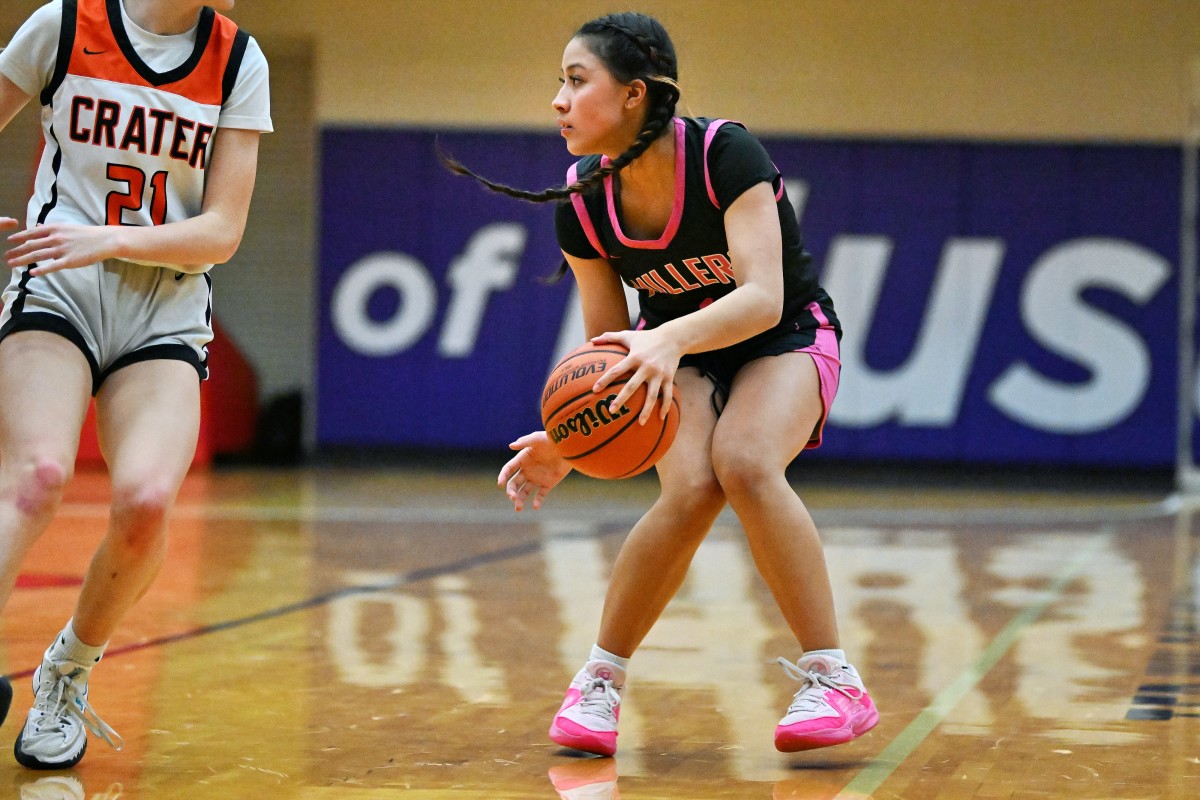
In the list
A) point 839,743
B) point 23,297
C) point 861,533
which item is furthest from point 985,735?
point 861,533

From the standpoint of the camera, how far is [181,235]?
2785 mm

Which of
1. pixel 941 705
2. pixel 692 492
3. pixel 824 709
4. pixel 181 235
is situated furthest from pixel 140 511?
pixel 941 705

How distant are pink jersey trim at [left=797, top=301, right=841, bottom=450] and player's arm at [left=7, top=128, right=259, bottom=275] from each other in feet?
3.82

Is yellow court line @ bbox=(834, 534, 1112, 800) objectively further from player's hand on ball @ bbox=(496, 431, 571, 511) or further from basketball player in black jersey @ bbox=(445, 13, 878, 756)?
player's hand on ball @ bbox=(496, 431, 571, 511)

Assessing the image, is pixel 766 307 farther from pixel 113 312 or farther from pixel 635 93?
pixel 113 312

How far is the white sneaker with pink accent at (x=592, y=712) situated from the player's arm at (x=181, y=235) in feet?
3.63

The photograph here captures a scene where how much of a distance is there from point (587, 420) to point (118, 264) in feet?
3.02

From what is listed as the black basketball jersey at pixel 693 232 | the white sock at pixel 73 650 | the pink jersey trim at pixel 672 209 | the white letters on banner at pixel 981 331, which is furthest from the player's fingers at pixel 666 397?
the white letters on banner at pixel 981 331

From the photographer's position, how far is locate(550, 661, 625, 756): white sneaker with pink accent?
303cm

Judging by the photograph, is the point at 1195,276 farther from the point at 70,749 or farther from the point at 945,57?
the point at 70,749

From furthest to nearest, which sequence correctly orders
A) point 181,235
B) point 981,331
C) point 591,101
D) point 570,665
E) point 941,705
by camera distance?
1. point 981,331
2. point 570,665
3. point 941,705
4. point 591,101
5. point 181,235

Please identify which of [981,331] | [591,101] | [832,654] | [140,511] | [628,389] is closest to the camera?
[628,389]

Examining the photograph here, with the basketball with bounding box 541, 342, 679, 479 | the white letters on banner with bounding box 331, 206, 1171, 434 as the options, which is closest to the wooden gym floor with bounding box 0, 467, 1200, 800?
the basketball with bounding box 541, 342, 679, 479

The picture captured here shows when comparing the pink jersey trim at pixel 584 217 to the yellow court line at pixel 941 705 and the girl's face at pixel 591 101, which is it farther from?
the yellow court line at pixel 941 705
